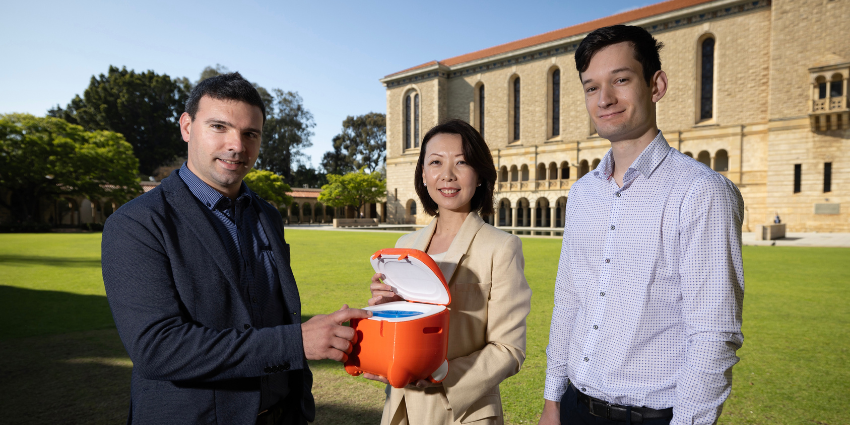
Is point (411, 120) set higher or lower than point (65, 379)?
higher

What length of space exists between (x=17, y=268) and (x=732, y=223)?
1572 centimetres

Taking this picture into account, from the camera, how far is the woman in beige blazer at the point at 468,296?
170cm

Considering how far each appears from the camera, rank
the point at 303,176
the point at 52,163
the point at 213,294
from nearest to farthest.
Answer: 1. the point at 213,294
2. the point at 52,163
3. the point at 303,176

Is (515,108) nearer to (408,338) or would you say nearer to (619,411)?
(619,411)

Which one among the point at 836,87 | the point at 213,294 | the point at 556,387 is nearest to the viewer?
the point at 213,294

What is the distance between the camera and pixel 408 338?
1245mm

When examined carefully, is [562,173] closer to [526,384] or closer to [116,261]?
[526,384]

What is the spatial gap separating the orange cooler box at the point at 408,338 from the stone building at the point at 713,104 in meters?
34.2

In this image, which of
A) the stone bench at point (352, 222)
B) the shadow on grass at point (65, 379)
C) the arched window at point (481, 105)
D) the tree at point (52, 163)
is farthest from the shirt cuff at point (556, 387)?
the arched window at point (481, 105)

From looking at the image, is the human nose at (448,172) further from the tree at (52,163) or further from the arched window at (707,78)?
the tree at (52,163)

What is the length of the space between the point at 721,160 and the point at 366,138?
44.2 m

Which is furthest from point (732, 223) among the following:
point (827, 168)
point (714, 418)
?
point (827, 168)

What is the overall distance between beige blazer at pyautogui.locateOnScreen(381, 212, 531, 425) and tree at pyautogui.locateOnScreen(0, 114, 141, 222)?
3974 cm

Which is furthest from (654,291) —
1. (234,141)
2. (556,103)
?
(556,103)
